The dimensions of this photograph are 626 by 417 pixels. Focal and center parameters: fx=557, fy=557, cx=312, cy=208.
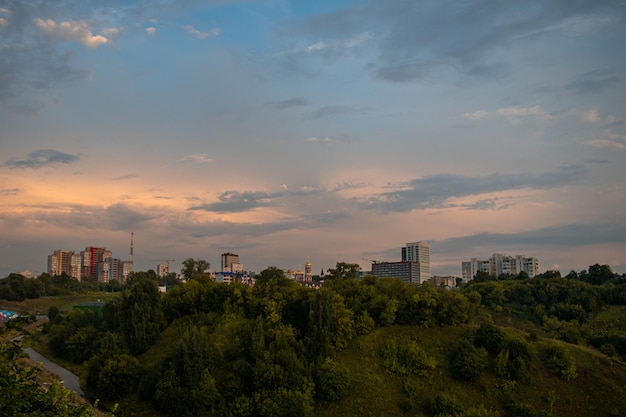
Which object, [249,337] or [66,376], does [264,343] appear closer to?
[249,337]

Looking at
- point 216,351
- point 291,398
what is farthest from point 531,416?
point 216,351

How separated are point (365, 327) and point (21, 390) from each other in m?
39.7

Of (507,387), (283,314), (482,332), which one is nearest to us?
(507,387)

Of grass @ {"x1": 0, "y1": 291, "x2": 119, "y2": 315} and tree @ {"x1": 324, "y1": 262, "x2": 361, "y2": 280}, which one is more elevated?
tree @ {"x1": 324, "y1": 262, "x2": 361, "y2": 280}

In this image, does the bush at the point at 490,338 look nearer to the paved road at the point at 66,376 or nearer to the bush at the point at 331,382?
the bush at the point at 331,382

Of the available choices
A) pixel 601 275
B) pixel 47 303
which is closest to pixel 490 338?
pixel 601 275

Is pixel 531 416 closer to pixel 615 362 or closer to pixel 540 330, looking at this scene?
pixel 615 362

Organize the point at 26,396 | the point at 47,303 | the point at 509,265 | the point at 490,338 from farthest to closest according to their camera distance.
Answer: the point at 509,265 < the point at 47,303 < the point at 490,338 < the point at 26,396

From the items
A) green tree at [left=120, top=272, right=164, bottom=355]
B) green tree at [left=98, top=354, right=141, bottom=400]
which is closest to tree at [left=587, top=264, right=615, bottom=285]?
green tree at [left=120, top=272, right=164, bottom=355]

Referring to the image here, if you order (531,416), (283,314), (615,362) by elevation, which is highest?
(283,314)

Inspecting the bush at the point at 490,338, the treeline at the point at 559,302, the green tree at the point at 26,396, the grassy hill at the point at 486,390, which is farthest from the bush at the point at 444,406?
the green tree at the point at 26,396

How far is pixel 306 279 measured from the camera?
180 metres

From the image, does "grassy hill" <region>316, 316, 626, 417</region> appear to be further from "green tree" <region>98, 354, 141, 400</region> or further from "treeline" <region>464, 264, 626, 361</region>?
"green tree" <region>98, 354, 141, 400</region>

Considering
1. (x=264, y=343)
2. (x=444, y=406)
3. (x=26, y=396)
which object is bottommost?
→ (x=444, y=406)
